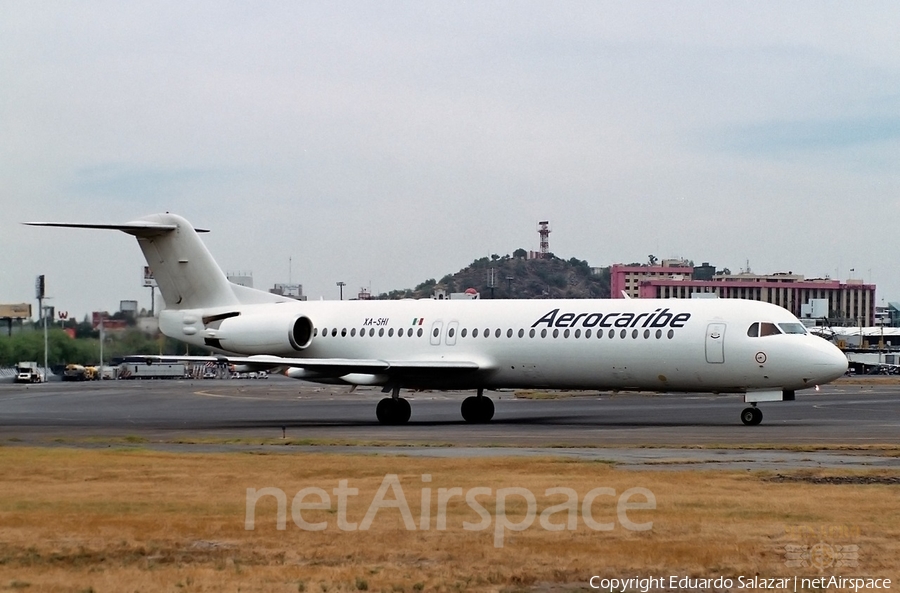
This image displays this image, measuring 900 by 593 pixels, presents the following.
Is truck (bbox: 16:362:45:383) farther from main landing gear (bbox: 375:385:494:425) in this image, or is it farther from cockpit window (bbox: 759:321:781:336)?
cockpit window (bbox: 759:321:781:336)

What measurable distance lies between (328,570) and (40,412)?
35992 millimetres

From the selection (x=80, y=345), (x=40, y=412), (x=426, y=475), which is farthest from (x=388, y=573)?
(x=80, y=345)

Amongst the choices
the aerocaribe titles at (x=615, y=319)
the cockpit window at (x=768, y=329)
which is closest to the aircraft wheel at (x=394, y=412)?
the aerocaribe titles at (x=615, y=319)

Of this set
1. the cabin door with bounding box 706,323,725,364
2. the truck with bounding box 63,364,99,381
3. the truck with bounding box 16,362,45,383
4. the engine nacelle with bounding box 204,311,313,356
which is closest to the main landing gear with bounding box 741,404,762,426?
the cabin door with bounding box 706,323,725,364

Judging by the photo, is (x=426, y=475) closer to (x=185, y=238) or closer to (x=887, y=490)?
(x=887, y=490)

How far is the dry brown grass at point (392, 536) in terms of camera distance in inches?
440

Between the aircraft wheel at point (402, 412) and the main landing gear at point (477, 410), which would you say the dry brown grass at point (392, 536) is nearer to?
the aircraft wheel at point (402, 412)

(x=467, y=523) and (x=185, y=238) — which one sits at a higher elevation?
(x=185, y=238)

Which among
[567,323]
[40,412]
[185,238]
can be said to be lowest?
[40,412]

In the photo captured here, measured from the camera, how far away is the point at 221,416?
1709 inches

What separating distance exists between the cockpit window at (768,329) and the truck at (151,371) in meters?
74.3

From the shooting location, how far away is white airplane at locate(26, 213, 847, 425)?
34.5m

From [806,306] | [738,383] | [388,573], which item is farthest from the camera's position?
[806,306]

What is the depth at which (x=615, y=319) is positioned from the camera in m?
36.1
